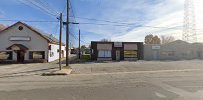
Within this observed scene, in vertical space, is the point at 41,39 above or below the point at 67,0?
below

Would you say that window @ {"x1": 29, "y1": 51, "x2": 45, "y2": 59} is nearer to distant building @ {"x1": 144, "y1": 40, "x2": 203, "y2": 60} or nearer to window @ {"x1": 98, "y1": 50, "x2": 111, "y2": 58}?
window @ {"x1": 98, "y1": 50, "x2": 111, "y2": 58}

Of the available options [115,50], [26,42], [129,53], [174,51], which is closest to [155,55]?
[174,51]

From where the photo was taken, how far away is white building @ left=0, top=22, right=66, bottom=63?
3447 centimetres

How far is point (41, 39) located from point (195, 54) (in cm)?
3694

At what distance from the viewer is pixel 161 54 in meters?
47.9

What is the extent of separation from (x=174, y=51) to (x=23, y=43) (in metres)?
33.7

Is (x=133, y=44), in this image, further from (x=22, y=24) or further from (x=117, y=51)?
(x=22, y=24)

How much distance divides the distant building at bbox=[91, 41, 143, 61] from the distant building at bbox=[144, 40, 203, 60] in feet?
12.9

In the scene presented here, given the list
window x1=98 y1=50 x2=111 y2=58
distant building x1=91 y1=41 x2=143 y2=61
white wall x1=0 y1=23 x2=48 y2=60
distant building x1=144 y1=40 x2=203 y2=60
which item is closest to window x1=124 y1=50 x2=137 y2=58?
distant building x1=91 y1=41 x2=143 y2=61

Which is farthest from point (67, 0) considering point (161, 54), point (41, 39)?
point (161, 54)

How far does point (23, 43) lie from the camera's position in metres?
34.8

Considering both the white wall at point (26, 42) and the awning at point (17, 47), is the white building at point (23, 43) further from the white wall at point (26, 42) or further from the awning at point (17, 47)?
the awning at point (17, 47)

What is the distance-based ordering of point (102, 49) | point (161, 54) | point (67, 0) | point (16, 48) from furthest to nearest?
point (161, 54), point (102, 49), point (16, 48), point (67, 0)

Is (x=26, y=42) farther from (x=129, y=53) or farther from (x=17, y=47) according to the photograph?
(x=129, y=53)
